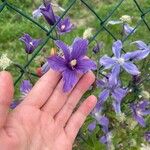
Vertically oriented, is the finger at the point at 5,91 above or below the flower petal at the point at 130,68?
below

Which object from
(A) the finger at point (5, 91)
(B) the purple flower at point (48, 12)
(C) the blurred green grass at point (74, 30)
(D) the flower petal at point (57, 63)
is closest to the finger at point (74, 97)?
(D) the flower petal at point (57, 63)

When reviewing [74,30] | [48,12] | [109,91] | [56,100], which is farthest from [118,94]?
[74,30]

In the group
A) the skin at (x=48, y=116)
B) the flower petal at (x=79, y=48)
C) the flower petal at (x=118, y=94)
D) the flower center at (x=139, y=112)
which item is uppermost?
the flower petal at (x=79, y=48)

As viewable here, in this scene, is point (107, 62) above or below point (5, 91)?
above

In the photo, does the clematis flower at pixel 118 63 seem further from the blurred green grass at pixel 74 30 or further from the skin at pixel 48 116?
the blurred green grass at pixel 74 30

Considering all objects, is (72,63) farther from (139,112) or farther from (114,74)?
(139,112)

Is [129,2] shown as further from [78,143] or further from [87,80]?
[87,80]
